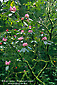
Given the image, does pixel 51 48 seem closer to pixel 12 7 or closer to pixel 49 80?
pixel 49 80

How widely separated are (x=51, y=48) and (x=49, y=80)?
0.59 metres

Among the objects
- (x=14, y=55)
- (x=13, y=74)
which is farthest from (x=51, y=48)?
(x=13, y=74)

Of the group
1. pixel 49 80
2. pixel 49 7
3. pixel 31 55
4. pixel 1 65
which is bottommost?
pixel 49 80

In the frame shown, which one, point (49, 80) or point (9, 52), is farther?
point (9, 52)

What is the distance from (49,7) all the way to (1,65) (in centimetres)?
136

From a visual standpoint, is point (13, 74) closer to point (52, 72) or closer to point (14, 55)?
point (14, 55)

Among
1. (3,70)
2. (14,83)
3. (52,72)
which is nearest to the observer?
(14,83)

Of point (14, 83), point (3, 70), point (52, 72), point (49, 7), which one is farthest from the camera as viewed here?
point (3, 70)

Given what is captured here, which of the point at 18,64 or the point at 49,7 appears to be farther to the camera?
the point at 18,64

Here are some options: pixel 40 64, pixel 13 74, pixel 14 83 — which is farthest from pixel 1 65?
pixel 40 64

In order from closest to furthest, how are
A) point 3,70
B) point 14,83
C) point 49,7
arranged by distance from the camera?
point 49,7 < point 14,83 < point 3,70

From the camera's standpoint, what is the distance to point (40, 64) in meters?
1.83

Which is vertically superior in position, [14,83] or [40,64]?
[40,64]

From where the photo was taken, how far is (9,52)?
6.11ft
